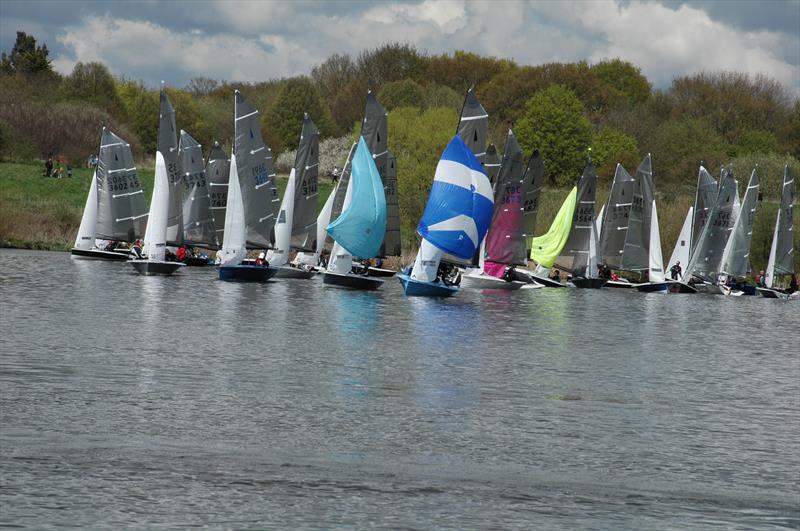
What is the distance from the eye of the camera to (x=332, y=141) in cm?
12462

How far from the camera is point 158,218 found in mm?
59531

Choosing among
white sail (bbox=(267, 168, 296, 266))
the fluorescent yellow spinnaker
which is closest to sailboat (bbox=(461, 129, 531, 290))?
Answer: the fluorescent yellow spinnaker

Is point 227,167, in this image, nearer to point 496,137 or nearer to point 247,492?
point 496,137

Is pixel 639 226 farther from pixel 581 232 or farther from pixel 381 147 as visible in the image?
pixel 381 147

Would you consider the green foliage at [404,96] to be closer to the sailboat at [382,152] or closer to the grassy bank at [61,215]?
the grassy bank at [61,215]

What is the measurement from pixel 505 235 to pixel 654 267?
1314cm

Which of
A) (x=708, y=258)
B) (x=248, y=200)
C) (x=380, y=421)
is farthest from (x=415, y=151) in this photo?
(x=380, y=421)

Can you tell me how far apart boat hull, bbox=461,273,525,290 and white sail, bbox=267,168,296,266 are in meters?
A: 9.47

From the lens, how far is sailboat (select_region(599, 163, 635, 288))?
254 feet

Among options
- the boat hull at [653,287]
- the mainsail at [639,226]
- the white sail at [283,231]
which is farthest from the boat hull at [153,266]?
the mainsail at [639,226]

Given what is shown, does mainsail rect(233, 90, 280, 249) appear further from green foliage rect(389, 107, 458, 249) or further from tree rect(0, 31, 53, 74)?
tree rect(0, 31, 53, 74)

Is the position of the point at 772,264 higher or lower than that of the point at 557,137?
lower

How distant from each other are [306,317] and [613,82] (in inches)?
4214

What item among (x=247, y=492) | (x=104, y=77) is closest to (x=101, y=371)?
(x=247, y=492)
